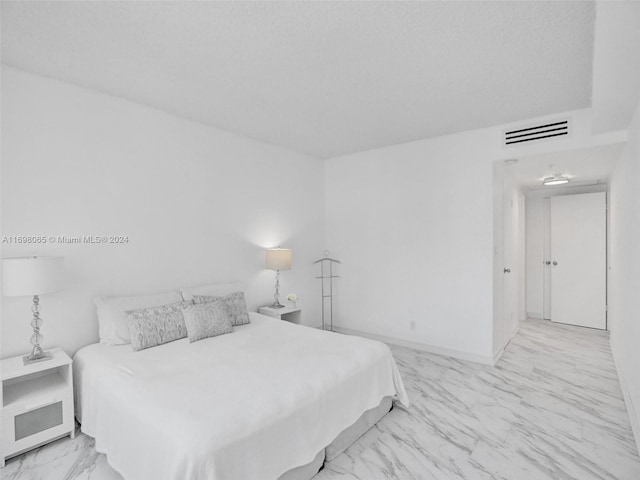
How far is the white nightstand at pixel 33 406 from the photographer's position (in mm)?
2152

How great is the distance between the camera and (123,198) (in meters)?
3.11

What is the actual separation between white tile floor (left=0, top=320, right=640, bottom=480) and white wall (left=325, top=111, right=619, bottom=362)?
661 millimetres

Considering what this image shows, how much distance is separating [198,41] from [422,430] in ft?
10.4

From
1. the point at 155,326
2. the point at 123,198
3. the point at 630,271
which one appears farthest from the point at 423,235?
the point at 123,198

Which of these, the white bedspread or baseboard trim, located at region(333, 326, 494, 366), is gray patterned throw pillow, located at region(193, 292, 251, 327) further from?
baseboard trim, located at region(333, 326, 494, 366)

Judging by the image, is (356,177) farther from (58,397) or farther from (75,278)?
(58,397)

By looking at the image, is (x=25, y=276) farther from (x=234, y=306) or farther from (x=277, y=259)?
(x=277, y=259)

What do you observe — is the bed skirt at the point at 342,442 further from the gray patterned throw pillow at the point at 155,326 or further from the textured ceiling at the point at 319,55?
the textured ceiling at the point at 319,55

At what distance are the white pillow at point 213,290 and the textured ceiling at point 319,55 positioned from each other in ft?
5.84

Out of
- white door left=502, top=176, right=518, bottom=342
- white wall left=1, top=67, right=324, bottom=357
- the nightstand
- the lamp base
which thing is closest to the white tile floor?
the lamp base

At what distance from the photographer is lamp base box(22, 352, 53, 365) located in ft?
7.70

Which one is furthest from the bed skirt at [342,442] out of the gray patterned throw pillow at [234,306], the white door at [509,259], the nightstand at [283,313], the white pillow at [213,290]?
the white door at [509,259]

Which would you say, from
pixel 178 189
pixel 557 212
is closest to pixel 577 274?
pixel 557 212

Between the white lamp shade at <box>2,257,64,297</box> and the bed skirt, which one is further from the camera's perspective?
the white lamp shade at <box>2,257,64,297</box>
